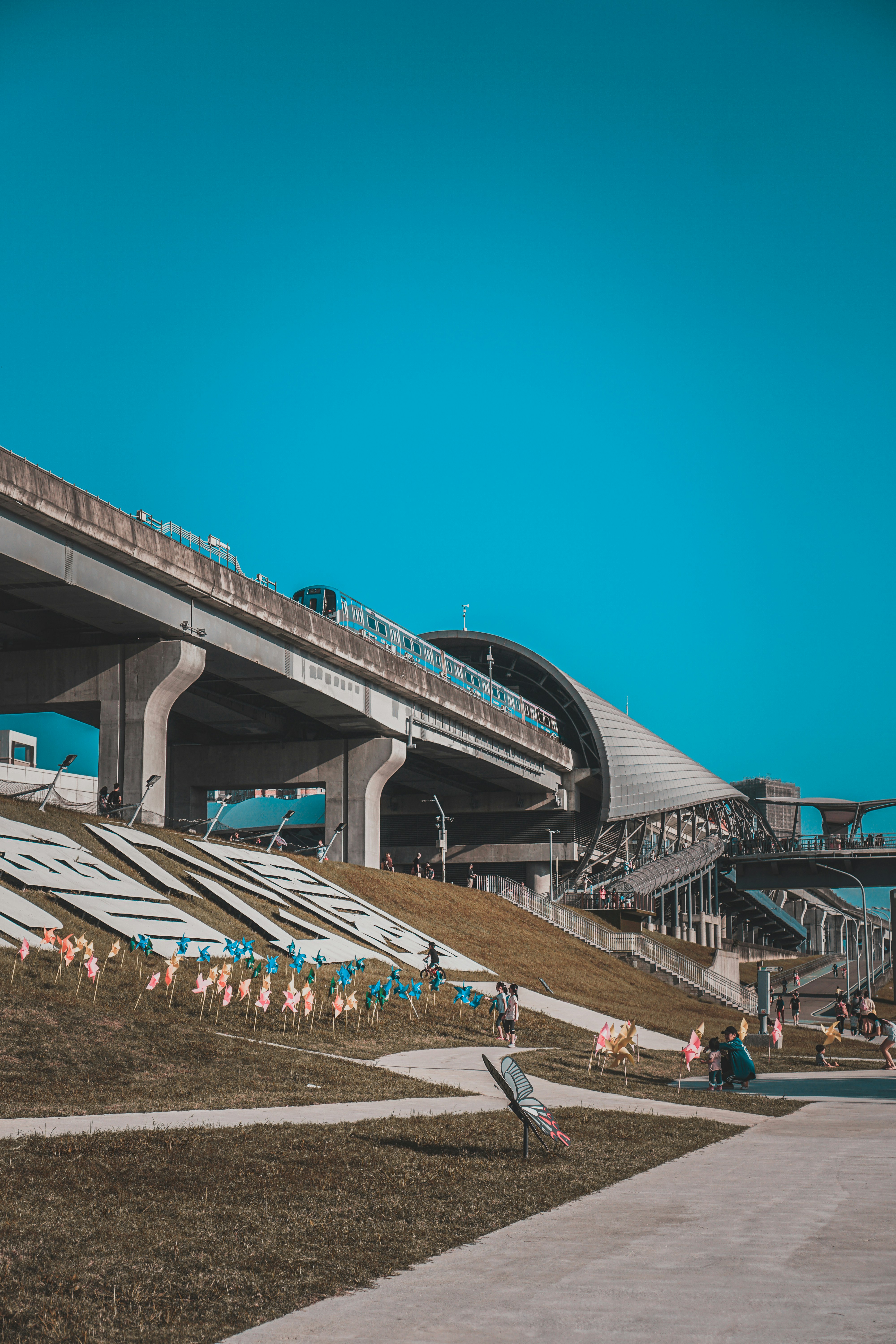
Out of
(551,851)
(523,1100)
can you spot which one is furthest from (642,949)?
(523,1100)

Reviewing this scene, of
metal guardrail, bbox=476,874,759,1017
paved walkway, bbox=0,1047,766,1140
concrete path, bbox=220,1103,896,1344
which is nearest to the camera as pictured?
concrete path, bbox=220,1103,896,1344

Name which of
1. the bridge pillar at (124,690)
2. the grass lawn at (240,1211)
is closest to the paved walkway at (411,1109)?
the grass lawn at (240,1211)

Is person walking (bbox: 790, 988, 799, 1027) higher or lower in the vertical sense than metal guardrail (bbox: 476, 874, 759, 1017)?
lower

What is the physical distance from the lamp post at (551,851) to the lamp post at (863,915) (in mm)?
16647

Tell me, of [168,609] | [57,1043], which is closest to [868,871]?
[168,609]

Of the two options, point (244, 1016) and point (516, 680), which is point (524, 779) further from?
point (244, 1016)

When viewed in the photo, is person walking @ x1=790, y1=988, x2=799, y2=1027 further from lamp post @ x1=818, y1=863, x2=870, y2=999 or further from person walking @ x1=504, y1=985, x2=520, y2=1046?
person walking @ x1=504, y1=985, x2=520, y2=1046

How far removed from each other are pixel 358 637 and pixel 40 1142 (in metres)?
42.2

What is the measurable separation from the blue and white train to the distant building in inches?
1728

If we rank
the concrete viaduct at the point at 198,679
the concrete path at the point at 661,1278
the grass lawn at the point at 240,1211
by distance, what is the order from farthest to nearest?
the concrete viaduct at the point at 198,679
the grass lawn at the point at 240,1211
the concrete path at the point at 661,1278

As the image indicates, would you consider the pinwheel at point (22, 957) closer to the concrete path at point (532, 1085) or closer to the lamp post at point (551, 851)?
the concrete path at point (532, 1085)

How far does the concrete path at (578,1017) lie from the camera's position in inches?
1179

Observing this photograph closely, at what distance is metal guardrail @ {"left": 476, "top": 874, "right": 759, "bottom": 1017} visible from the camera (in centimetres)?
5728

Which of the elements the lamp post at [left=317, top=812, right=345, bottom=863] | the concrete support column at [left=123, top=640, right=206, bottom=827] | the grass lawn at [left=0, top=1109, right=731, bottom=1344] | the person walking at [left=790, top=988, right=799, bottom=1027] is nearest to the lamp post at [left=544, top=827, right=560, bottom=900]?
the person walking at [left=790, top=988, right=799, bottom=1027]
